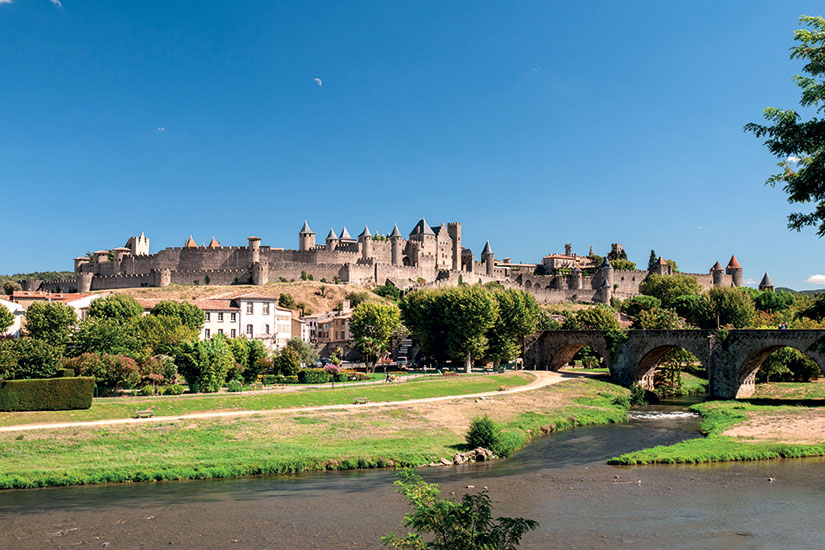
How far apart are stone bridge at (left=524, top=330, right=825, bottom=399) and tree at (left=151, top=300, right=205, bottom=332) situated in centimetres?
3196

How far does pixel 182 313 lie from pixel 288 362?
12045 mm

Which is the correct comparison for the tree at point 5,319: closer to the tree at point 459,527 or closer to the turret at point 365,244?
the tree at point 459,527

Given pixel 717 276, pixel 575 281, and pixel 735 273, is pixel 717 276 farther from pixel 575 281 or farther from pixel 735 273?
pixel 575 281

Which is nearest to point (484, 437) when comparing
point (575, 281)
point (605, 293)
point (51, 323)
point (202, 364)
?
point (202, 364)

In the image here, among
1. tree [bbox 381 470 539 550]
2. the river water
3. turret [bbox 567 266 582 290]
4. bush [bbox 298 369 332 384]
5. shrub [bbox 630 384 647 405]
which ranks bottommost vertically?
the river water

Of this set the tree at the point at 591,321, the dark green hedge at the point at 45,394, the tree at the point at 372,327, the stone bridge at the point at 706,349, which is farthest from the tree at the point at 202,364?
the tree at the point at 591,321

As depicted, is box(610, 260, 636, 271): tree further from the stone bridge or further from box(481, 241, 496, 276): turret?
the stone bridge

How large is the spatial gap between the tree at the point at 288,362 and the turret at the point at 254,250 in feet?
208

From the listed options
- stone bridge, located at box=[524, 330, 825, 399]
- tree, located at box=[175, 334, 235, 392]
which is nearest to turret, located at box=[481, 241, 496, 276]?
stone bridge, located at box=[524, 330, 825, 399]

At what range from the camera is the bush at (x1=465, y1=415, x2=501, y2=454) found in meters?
31.9

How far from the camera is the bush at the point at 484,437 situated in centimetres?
3191

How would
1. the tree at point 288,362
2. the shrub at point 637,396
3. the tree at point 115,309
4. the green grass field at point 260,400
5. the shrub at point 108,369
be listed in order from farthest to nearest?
the tree at point 115,309
the shrub at point 637,396
the tree at point 288,362
the shrub at point 108,369
the green grass field at point 260,400

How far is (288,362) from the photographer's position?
51.7 metres

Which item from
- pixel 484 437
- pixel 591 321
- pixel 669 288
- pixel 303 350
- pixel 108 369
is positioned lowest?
pixel 484 437
